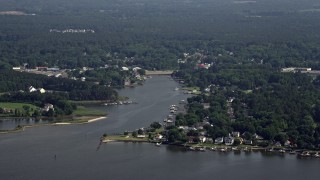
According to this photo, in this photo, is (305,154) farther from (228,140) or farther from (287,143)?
(228,140)

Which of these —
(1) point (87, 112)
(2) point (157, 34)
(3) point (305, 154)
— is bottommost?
(2) point (157, 34)

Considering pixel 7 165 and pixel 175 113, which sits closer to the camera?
pixel 7 165

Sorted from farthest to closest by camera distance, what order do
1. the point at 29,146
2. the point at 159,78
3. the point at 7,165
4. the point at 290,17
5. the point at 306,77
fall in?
1. the point at 290,17
2. the point at 159,78
3. the point at 306,77
4. the point at 29,146
5. the point at 7,165

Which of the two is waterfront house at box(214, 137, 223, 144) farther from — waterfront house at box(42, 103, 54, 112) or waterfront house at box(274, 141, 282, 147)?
waterfront house at box(42, 103, 54, 112)

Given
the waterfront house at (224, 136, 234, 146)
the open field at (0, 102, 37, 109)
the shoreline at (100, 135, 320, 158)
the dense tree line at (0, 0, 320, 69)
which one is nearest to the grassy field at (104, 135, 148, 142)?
the shoreline at (100, 135, 320, 158)

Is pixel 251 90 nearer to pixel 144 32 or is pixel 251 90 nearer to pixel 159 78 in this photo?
pixel 159 78

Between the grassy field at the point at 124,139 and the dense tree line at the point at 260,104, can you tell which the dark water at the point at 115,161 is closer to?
the grassy field at the point at 124,139

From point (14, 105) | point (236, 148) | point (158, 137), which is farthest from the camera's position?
point (14, 105)

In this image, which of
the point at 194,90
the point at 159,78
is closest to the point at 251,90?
the point at 194,90

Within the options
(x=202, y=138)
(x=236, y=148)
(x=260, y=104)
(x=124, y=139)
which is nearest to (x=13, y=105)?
(x=124, y=139)
